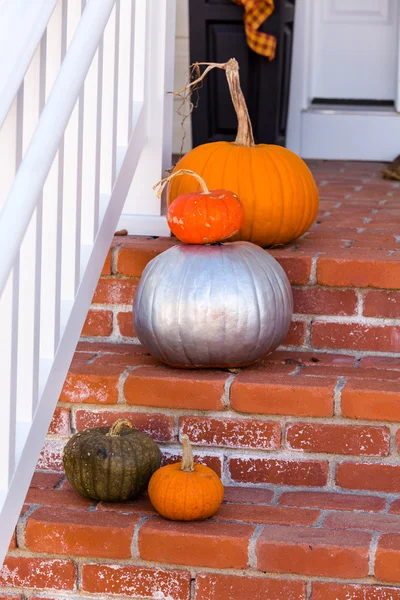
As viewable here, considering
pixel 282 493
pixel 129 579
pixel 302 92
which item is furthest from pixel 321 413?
pixel 302 92

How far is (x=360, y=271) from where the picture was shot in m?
2.16

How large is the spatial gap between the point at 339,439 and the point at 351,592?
1.13 feet

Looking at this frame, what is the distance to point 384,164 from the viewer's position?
4.09m

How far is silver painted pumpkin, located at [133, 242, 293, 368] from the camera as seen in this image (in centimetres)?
191

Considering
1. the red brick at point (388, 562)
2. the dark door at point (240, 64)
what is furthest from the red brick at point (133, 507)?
the dark door at point (240, 64)

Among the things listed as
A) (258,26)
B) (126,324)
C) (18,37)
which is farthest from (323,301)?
(258,26)

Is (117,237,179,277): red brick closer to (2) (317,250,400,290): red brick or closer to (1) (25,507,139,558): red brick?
(2) (317,250,400,290): red brick

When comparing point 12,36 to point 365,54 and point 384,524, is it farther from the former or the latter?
point 365,54

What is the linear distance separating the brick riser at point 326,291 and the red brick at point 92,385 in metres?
0.26

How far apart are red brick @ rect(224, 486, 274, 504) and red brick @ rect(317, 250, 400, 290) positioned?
556 mm

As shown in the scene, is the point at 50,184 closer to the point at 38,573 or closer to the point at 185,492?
the point at 185,492

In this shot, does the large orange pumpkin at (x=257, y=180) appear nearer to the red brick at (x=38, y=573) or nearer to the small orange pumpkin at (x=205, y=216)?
the small orange pumpkin at (x=205, y=216)

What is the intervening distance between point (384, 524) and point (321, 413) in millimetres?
271

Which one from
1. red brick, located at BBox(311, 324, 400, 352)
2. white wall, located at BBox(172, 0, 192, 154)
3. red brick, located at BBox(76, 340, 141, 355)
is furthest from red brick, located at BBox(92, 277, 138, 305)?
white wall, located at BBox(172, 0, 192, 154)
